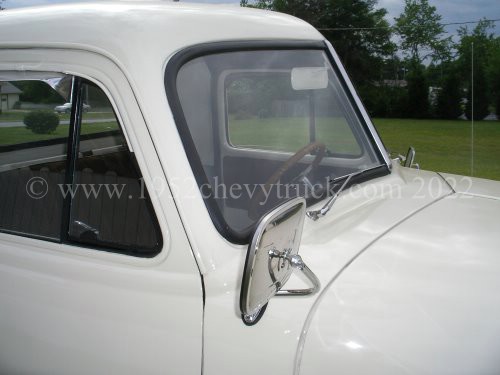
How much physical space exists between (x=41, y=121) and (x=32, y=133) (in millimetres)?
90

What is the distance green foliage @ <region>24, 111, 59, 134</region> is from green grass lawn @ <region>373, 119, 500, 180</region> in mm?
6274

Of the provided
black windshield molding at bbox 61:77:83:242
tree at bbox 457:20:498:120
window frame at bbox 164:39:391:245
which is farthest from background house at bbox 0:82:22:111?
tree at bbox 457:20:498:120

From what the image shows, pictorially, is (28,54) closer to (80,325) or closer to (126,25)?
(126,25)

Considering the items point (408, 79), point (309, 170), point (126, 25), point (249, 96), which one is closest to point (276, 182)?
point (309, 170)

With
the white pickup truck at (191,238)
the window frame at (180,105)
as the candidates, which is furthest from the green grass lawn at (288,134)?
the window frame at (180,105)

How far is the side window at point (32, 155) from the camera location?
1.79 m

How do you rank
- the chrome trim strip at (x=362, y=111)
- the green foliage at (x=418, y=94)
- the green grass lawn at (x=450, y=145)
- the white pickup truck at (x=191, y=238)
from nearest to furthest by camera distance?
1. the white pickup truck at (x=191, y=238)
2. the chrome trim strip at (x=362, y=111)
3. the green grass lawn at (x=450, y=145)
4. the green foliage at (x=418, y=94)

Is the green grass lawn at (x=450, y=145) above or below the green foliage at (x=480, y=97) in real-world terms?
below

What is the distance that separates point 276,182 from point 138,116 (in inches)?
25.6

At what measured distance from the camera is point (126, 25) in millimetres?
1694

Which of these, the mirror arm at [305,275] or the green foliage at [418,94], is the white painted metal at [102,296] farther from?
the green foliage at [418,94]

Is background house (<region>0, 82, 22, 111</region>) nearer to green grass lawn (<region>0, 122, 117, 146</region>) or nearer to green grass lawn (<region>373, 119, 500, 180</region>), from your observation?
green grass lawn (<region>0, 122, 117, 146</region>)

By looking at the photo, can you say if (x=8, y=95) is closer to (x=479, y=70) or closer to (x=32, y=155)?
(x=32, y=155)

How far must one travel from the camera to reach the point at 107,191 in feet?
6.07
